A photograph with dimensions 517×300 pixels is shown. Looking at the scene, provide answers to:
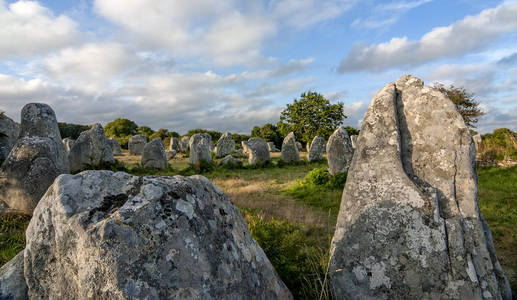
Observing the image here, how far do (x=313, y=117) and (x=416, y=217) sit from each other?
40.1 metres

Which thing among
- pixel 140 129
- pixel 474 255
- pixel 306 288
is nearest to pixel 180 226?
pixel 306 288

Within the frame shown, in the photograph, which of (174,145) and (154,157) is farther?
(174,145)

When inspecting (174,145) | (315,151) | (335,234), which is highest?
(174,145)

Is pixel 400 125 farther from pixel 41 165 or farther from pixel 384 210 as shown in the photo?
pixel 41 165

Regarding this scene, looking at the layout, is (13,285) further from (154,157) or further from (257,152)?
(257,152)

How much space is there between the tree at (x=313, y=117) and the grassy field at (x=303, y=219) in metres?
26.1

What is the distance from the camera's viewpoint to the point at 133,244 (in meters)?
2.03

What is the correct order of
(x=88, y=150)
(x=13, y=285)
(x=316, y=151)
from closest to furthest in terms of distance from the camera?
1. (x=13, y=285)
2. (x=88, y=150)
3. (x=316, y=151)

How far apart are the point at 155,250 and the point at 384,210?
2800 mm

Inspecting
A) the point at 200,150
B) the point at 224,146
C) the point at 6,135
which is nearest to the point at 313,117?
the point at 224,146

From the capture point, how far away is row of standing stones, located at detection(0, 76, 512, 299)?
205 centimetres

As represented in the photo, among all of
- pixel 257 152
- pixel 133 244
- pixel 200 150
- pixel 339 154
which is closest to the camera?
pixel 133 244

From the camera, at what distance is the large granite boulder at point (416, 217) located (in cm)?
348

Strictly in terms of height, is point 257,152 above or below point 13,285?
above
